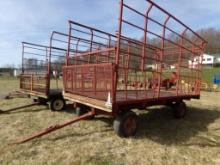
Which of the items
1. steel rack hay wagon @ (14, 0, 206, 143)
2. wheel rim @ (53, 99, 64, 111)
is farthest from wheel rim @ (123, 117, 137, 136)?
wheel rim @ (53, 99, 64, 111)

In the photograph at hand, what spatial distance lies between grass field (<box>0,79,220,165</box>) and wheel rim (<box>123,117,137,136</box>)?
0.56 ft

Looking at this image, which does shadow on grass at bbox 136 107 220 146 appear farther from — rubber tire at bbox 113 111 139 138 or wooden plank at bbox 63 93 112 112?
wooden plank at bbox 63 93 112 112

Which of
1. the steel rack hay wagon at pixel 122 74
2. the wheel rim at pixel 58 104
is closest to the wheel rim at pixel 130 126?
the steel rack hay wagon at pixel 122 74

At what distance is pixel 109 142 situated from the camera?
16.1 feet

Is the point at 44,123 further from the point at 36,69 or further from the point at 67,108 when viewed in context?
the point at 36,69

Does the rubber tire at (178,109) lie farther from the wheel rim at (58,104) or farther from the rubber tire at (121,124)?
the wheel rim at (58,104)

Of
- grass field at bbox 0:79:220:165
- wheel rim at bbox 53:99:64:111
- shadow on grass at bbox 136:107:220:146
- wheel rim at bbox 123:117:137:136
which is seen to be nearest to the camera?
grass field at bbox 0:79:220:165

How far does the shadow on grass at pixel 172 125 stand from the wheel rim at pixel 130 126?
220mm

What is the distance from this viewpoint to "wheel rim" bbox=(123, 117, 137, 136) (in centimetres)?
506

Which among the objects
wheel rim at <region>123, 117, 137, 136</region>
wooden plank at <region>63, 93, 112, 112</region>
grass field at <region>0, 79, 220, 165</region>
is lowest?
grass field at <region>0, 79, 220, 165</region>

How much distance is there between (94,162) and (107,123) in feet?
7.87

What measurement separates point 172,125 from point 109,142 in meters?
2.24

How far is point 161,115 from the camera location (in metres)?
7.53

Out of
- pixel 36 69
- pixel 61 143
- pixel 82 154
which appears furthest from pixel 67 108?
pixel 82 154
